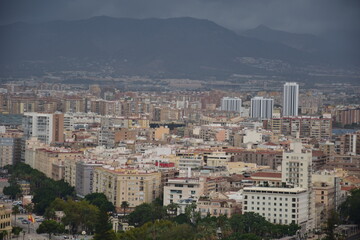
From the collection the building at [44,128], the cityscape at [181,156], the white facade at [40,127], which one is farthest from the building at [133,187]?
the white facade at [40,127]

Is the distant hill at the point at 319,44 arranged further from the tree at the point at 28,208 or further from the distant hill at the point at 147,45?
the tree at the point at 28,208

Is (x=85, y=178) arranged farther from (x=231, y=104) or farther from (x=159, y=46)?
(x=159, y=46)

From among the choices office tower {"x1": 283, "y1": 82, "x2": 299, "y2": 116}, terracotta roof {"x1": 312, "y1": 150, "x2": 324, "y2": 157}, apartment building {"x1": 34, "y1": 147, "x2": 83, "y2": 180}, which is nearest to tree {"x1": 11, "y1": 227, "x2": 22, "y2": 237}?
apartment building {"x1": 34, "y1": 147, "x2": 83, "y2": 180}

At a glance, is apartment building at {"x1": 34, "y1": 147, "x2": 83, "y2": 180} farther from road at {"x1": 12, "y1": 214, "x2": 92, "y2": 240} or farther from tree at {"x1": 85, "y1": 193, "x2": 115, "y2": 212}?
road at {"x1": 12, "y1": 214, "x2": 92, "y2": 240}

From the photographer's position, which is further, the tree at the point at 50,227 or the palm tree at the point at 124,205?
the palm tree at the point at 124,205

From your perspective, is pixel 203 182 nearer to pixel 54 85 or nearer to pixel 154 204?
pixel 154 204

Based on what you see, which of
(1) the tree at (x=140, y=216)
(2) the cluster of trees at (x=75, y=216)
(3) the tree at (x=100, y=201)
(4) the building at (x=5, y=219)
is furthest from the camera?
(3) the tree at (x=100, y=201)

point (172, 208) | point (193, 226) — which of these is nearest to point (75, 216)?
point (172, 208)

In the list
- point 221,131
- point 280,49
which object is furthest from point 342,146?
point 280,49

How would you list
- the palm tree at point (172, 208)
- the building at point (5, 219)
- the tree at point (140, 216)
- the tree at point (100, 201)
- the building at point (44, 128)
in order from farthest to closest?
the building at point (44, 128) → the tree at point (100, 201) → the palm tree at point (172, 208) → the tree at point (140, 216) → the building at point (5, 219)
